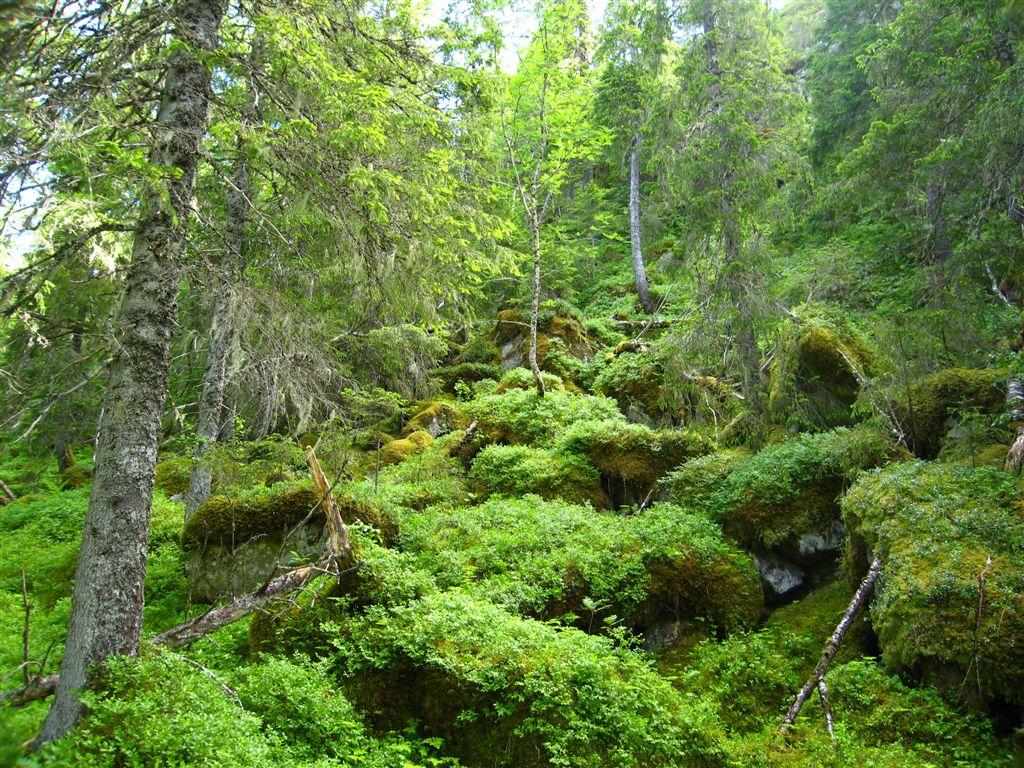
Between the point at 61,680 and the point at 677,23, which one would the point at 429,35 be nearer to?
the point at 61,680

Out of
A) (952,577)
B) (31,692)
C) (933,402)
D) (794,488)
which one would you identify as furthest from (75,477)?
(933,402)

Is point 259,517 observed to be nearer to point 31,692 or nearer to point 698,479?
point 31,692

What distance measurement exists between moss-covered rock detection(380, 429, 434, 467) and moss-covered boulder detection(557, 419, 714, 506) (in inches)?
151

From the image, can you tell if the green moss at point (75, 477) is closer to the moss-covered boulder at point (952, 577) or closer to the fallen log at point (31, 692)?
the fallen log at point (31, 692)

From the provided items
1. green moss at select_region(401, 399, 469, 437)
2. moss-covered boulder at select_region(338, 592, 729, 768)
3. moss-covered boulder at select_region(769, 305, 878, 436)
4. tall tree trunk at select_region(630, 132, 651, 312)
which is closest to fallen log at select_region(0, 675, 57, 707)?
moss-covered boulder at select_region(338, 592, 729, 768)

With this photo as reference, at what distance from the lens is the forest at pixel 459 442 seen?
452 cm

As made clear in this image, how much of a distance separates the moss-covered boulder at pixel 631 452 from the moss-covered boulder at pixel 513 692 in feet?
15.9

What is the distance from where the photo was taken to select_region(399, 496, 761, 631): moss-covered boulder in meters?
6.86

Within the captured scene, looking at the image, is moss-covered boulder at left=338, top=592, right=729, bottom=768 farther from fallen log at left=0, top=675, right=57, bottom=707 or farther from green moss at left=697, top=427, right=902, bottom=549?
green moss at left=697, top=427, right=902, bottom=549

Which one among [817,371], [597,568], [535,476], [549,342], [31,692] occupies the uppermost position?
[549,342]

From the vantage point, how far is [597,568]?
724 centimetres

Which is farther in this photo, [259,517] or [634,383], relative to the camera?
[634,383]

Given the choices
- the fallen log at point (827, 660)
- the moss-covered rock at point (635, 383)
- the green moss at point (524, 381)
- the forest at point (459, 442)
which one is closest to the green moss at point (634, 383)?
the moss-covered rock at point (635, 383)

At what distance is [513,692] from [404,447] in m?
8.74
